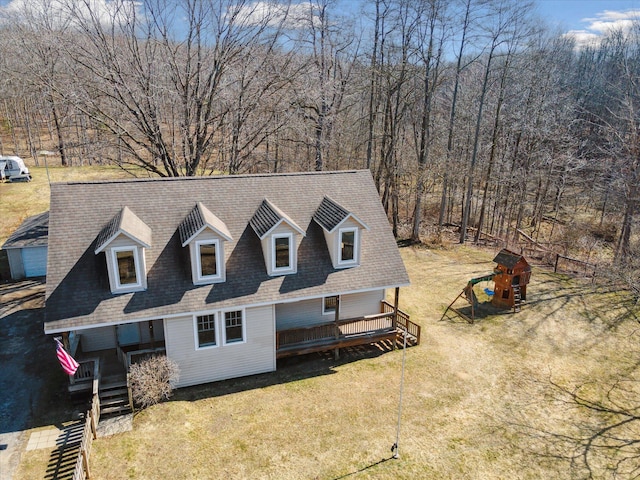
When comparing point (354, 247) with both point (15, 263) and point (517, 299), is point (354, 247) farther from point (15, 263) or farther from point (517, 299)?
point (15, 263)

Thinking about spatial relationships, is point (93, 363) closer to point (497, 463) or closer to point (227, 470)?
point (227, 470)

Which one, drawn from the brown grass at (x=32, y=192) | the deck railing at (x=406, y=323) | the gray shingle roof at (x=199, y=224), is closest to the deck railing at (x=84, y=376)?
the gray shingle roof at (x=199, y=224)

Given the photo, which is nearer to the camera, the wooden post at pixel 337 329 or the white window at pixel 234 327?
the white window at pixel 234 327

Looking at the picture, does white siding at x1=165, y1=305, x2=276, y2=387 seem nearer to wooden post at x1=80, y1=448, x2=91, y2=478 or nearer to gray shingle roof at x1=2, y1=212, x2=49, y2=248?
wooden post at x1=80, y1=448, x2=91, y2=478

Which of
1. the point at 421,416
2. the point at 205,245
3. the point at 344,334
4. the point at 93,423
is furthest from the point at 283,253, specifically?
the point at 93,423

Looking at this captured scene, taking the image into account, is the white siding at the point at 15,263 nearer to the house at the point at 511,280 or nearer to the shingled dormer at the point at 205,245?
the shingled dormer at the point at 205,245

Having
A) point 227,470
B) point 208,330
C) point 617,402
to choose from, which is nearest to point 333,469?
point 227,470

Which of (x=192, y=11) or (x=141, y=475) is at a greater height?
(x=192, y=11)
